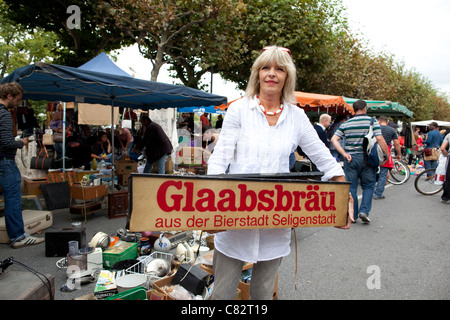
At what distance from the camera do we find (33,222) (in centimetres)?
467

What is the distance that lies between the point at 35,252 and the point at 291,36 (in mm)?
14696

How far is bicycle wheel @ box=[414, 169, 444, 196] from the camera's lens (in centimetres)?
835

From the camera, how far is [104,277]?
10.2 ft

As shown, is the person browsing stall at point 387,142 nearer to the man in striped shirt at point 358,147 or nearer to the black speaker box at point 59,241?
the man in striped shirt at point 358,147

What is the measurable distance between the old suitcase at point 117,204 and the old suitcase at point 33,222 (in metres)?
1.01

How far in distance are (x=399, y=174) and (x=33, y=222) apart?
10.6 metres

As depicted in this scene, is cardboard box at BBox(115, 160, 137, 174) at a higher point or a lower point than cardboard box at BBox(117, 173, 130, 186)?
higher

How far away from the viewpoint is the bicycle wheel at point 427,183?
8.35 meters

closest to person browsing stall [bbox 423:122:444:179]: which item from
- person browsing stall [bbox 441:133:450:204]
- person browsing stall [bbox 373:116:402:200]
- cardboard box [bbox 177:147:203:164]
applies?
person browsing stall [bbox 441:133:450:204]

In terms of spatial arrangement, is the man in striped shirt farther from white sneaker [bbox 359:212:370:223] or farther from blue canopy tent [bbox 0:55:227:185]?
blue canopy tent [bbox 0:55:227:185]

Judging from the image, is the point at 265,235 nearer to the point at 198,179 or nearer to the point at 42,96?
the point at 198,179

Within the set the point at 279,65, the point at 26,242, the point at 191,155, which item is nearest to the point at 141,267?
the point at 26,242

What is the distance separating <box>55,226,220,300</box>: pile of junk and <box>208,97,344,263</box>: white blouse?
2.18 ft

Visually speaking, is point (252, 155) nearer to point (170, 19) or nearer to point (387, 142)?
point (387, 142)
